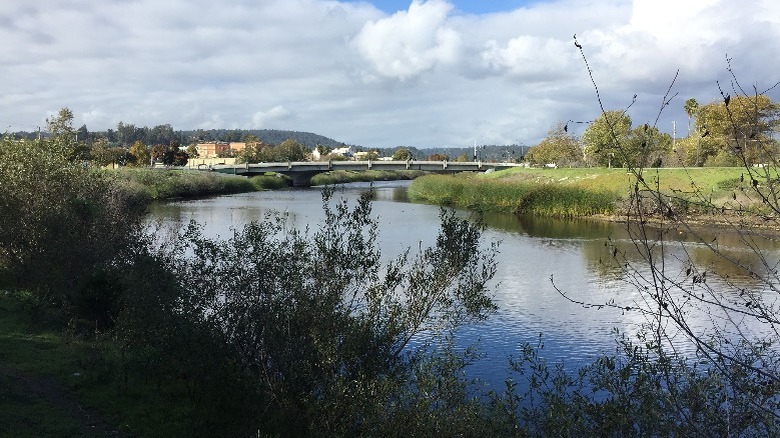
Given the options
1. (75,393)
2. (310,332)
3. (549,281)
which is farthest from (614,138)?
(549,281)

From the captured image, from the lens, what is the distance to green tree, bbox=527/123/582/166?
317 feet

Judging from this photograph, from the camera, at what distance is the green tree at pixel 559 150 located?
9675cm

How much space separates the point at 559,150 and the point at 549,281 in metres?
73.1

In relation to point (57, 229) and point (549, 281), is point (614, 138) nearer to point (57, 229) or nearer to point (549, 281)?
point (57, 229)

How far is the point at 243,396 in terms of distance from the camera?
13172 millimetres

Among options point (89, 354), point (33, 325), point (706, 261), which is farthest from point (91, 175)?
point (706, 261)

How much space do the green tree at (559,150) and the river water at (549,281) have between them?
4514 centimetres

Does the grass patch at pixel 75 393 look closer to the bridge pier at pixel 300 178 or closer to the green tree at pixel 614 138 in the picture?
the green tree at pixel 614 138

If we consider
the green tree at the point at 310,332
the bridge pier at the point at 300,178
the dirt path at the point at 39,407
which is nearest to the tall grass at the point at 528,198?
the bridge pier at the point at 300,178

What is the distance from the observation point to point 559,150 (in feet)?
319

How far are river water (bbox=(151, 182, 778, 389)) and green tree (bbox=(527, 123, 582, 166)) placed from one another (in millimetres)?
45136

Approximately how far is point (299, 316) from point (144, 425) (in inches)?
146

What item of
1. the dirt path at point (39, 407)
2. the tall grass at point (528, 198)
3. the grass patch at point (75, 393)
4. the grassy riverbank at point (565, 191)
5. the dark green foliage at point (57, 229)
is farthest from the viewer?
the tall grass at point (528, 198)

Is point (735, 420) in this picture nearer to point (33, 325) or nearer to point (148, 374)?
point (148, 374)
